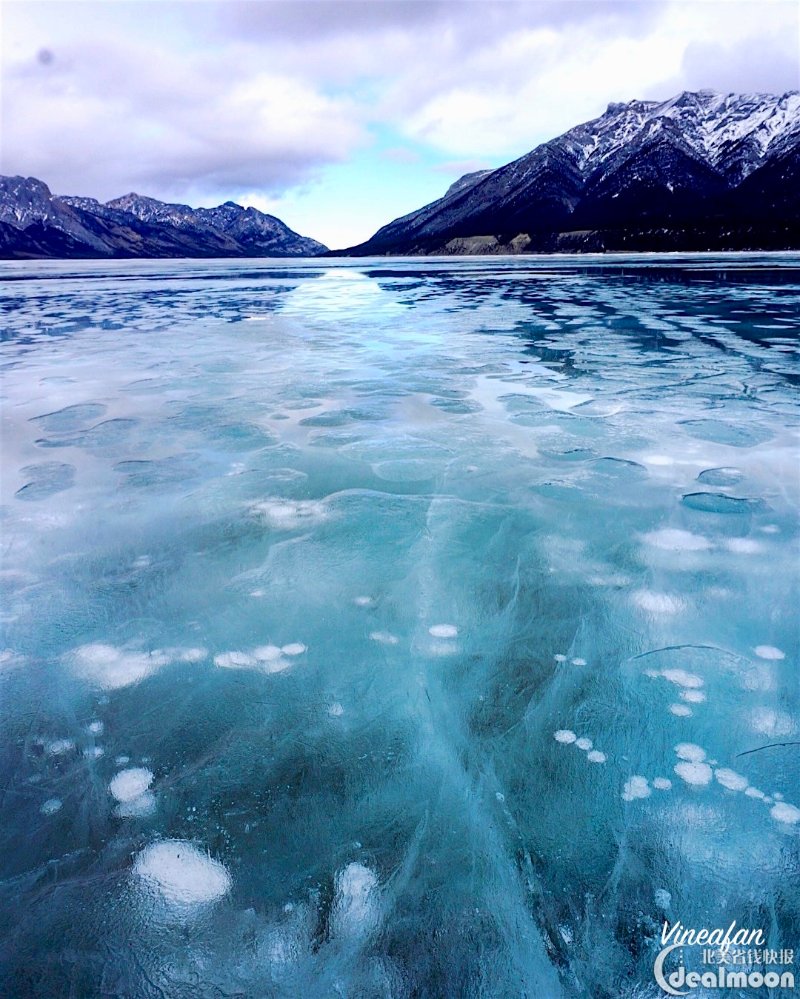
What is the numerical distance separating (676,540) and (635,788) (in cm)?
278

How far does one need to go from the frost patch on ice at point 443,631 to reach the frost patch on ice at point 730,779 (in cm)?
164

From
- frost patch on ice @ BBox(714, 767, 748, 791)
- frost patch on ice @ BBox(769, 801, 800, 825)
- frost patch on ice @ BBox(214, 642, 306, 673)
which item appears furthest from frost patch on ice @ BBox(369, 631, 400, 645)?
frost patch on ice @ BBox(769, 801, 800, 825)

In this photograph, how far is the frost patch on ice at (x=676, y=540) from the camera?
16.5 feet

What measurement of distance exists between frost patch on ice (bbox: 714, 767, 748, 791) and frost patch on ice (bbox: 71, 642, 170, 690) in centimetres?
308

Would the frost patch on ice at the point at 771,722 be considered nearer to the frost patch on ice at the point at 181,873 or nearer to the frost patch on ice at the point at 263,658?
the frost patch on ice at the point at 263,658

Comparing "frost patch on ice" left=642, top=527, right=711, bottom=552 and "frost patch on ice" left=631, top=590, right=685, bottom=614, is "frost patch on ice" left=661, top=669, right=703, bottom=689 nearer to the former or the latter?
"frost patch on ice" left=631, top=590, right=685, bottom=614

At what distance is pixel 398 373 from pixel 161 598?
835cm

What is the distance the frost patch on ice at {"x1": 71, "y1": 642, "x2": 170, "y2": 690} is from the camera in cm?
366

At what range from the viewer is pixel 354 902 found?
7.92 feet

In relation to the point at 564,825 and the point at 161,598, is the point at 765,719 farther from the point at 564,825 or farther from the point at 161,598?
the point at 161,598

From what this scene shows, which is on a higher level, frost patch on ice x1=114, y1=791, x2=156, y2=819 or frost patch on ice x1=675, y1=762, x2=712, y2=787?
frost patch on ice x1=114, y1=791, x2=156, y2=819

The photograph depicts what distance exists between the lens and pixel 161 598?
447 centimetres

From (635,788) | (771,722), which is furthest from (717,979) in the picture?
(771,722)

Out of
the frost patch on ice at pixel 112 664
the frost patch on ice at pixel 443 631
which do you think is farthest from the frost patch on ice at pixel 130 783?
the frost patch on ice at pixel 443 631
